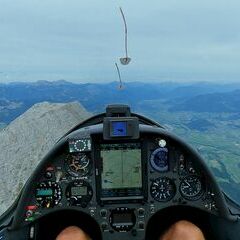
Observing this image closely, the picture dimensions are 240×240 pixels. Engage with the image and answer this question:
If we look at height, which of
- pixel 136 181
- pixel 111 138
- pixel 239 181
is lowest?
pixel 239 181

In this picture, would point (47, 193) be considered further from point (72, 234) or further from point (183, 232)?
point (183, 232)

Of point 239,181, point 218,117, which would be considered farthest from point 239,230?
point 218,117

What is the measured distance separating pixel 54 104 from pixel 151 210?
179 inches

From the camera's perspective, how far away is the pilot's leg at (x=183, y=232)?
4.62 m

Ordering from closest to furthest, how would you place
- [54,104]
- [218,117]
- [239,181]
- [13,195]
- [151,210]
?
[151,210]
[13,195]
[54,104]
[239,181]
[218,117]

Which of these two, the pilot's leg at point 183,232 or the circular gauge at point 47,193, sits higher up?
the circular gauge at point 47,193

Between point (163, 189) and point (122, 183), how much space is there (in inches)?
14.0

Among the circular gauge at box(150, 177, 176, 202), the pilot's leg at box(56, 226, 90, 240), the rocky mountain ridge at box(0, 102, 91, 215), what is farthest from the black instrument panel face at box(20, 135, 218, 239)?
the rocky mountain ridge at box(0, 102, 91, 215)

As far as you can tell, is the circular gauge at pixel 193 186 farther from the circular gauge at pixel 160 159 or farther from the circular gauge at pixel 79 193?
the circular gauge at pixel 79 193

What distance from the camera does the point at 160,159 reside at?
486cm

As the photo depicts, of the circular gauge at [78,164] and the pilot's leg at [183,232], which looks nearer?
the pilot's leg at [183,232]

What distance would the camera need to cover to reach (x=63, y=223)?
507 centimetres

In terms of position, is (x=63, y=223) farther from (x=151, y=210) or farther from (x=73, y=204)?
(x=151, y=210)

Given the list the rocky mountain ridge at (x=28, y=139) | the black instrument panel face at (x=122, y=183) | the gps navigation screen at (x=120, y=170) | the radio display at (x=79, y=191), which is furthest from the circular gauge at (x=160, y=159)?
the rocky mountain ridge at (x=28, y=139)
